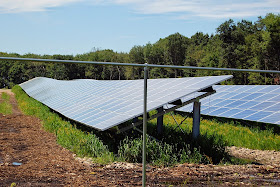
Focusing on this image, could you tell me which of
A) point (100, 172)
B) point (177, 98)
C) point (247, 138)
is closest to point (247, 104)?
point (247, 138)

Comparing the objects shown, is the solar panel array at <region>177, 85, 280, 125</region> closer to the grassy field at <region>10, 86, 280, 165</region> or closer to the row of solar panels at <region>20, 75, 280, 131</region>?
the row of solar panels at <region>20, 75, 280, 131</region>

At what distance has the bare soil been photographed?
6211mm

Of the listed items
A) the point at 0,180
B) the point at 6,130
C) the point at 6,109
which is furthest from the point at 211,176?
the point at 6,109

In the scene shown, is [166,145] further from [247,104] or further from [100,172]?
[247,104]

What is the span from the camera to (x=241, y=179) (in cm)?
654

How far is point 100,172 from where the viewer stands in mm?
6984

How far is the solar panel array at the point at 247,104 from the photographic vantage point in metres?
13.6

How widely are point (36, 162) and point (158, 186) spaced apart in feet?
11.7

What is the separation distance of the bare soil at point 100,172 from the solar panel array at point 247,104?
3647 millimetres

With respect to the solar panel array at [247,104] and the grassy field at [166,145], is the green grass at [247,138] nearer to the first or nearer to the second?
the grassy field at [166,145]

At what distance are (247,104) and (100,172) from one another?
10.2 meters

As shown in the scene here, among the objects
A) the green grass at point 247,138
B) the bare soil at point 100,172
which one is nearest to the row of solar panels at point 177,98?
the green grass at point 247,138

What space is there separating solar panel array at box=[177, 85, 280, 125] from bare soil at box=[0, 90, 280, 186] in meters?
3.65

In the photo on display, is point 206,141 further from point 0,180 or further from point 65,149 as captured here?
point 0,180
